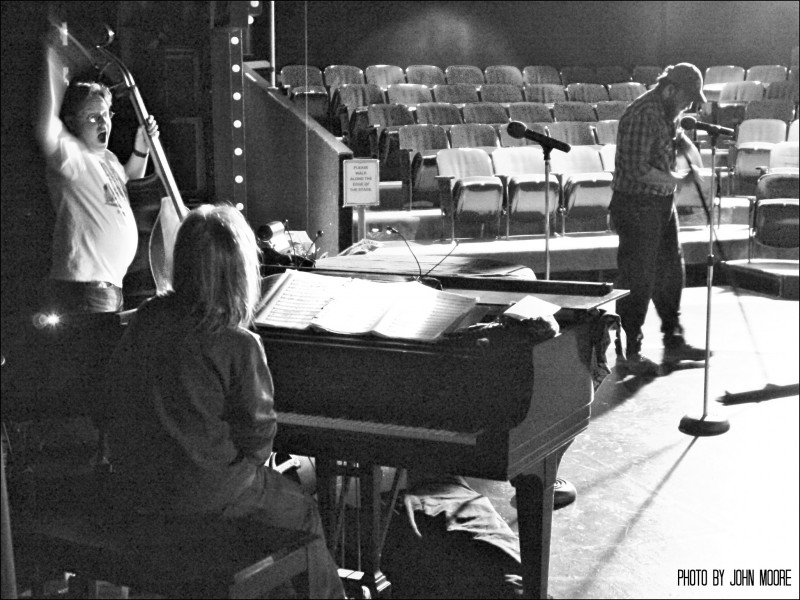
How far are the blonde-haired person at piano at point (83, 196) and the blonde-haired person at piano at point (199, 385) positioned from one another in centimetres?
83

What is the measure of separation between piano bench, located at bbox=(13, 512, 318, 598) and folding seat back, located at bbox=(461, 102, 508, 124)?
6518 millimetres

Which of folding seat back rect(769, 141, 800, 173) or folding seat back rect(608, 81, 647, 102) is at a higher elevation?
folding seat back rect(608, 81, 647, 102)

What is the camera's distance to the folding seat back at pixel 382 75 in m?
8.77

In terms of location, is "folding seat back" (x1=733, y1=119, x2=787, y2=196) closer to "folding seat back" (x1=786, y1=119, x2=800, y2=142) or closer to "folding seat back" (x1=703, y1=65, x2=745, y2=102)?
"folding seat back" (x1=786, y1=119, x2=800, y2=142)

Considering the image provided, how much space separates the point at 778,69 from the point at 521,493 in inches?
373

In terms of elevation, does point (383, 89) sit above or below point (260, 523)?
above

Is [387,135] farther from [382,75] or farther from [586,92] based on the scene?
[586,92]

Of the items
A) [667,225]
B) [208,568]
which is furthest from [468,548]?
[667,225]

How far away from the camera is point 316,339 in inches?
83.8

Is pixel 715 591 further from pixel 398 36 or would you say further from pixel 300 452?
pixel 398 36

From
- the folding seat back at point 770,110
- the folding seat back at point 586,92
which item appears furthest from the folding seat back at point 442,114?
the folding seat back at point 770,110

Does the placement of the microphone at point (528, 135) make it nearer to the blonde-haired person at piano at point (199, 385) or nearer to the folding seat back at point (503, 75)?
the blonde-haired person at piano at point (199, 385)

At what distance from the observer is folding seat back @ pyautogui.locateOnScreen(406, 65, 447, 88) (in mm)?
9016

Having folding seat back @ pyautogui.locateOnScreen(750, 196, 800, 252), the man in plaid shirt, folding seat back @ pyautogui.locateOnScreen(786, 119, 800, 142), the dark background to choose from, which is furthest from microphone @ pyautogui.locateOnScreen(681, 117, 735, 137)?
folding seat back @ pyautogui.locateOnScreen(786, 119, 800, 142)
